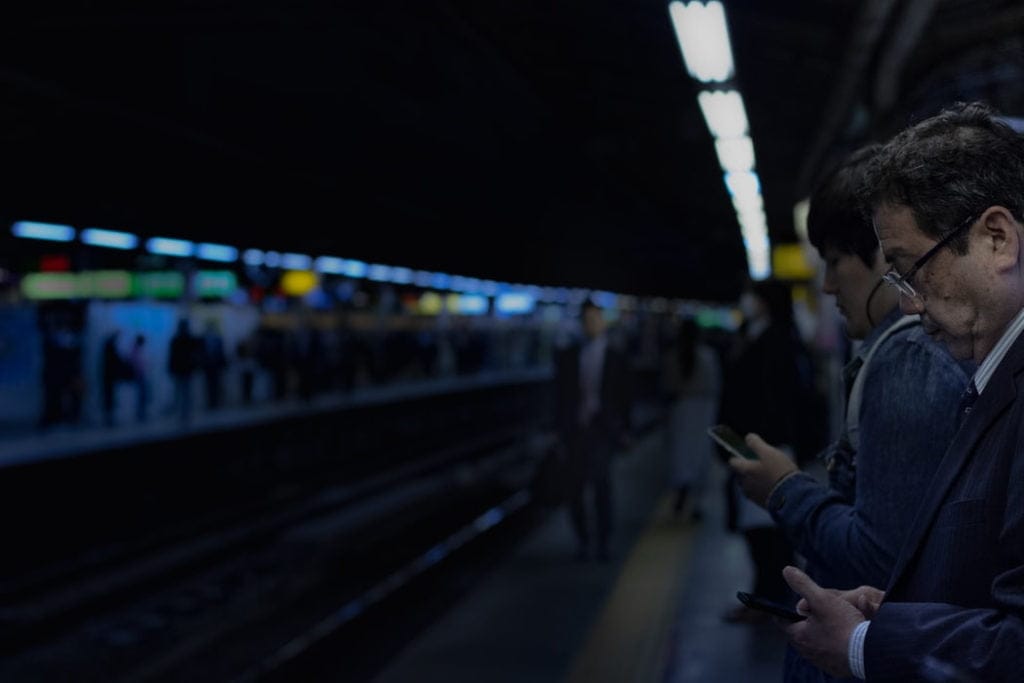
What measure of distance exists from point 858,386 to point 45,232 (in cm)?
1308

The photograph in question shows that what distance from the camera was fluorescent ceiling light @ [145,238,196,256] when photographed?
54.2ft

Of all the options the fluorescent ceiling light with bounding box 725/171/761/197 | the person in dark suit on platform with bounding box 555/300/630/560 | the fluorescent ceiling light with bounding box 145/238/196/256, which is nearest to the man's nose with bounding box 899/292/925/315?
the person in dark suit on platform with bounding box 555/300/630/560

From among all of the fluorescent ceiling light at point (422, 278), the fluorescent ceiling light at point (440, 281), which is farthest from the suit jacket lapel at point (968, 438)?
the fluorescent ceiling light at point (422, 278)

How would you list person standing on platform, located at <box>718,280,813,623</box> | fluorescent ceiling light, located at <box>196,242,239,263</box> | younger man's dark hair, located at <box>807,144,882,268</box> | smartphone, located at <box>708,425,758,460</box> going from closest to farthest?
younger man's dark hair, located at <box>807,144,882,268</box> < smartphone, located at <box>708,425,758,460</box> < person standing on platform, located at <box>718,280,813,623</box> < fluorescent ceiling light, located at <box>196,242,239,263</box>

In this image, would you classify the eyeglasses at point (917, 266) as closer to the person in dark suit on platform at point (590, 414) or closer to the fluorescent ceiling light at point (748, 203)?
the person in dark suit on platform at point (590, 414)

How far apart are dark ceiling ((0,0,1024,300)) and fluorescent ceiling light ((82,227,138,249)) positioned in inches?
8.2

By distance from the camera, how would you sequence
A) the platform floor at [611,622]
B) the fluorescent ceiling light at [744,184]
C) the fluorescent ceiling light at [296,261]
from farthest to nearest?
the fluorescent ceiling light at [296,261], the fluorescent ceiling light at [744,184], the platform floor at [611,622]

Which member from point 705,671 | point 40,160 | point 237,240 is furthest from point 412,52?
point 705,671

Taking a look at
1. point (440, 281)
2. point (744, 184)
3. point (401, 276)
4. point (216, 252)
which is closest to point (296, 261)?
point (216, 252)

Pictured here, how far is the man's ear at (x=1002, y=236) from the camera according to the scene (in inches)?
62.9

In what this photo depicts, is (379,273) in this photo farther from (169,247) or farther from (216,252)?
(169,247)

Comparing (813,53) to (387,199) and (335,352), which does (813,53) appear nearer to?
(387,199)

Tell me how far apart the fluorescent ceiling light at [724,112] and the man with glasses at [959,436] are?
6.60 meters

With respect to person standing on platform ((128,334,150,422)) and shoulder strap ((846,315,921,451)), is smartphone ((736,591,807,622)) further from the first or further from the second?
person standing on platform ((128,334,150,422))
